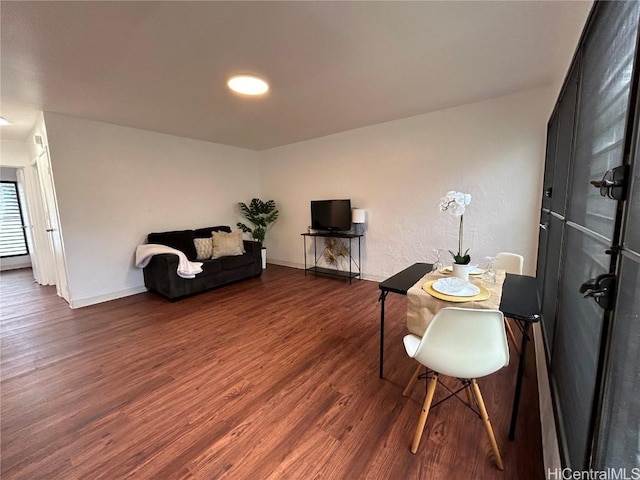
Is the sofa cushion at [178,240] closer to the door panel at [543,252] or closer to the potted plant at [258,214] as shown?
the potted plant at [258,214]

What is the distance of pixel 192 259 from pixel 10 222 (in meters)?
5.35

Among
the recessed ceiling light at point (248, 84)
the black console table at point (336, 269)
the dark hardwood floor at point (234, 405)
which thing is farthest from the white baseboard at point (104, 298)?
the recessed ceiling light at point (248, 84)

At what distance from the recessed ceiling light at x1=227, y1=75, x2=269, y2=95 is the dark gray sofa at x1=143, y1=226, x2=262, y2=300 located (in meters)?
2.34

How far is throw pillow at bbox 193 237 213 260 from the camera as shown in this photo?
4.28 metres

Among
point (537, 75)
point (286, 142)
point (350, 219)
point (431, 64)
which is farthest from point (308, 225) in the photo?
point (537, 75)

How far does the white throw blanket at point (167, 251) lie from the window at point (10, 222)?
189 inches

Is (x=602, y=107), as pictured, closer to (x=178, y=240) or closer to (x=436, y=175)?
(x=436, y=175)

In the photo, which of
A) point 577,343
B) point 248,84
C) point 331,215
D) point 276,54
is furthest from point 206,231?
point 577,343

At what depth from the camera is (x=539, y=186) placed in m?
2.95

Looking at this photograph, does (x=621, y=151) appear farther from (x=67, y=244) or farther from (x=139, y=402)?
(x=67, y=244)

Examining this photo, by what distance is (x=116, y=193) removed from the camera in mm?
3812

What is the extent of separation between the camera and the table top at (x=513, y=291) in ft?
4.36

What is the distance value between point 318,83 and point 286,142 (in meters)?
2.59

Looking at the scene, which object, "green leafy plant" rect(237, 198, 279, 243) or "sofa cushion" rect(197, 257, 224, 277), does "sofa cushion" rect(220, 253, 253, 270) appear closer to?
"sofa cushion" rect(197, 257, 224, 277)
